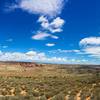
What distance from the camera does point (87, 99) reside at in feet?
88.0

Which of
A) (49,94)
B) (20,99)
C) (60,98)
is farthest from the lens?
(49,94)

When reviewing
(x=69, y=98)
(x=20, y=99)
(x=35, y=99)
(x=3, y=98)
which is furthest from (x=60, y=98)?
(x=3, y=98)

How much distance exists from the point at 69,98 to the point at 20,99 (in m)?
6.04

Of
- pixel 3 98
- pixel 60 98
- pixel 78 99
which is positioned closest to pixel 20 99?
pixel 3 98

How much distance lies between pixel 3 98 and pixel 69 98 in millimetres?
7631

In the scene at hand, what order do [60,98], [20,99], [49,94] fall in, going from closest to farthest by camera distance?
[20,99] < [60,98] < [49,94]

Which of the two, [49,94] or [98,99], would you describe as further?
[49,94]

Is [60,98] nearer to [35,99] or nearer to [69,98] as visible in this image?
[69,98]

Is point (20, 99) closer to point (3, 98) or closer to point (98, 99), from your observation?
point (3, 98)

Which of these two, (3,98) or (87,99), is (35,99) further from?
(87,99)

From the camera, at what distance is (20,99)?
2370 centimetres

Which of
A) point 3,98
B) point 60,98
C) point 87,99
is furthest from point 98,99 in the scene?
point 3,98

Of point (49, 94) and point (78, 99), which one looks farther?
point (49, 94)

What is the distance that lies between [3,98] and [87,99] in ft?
32.2
